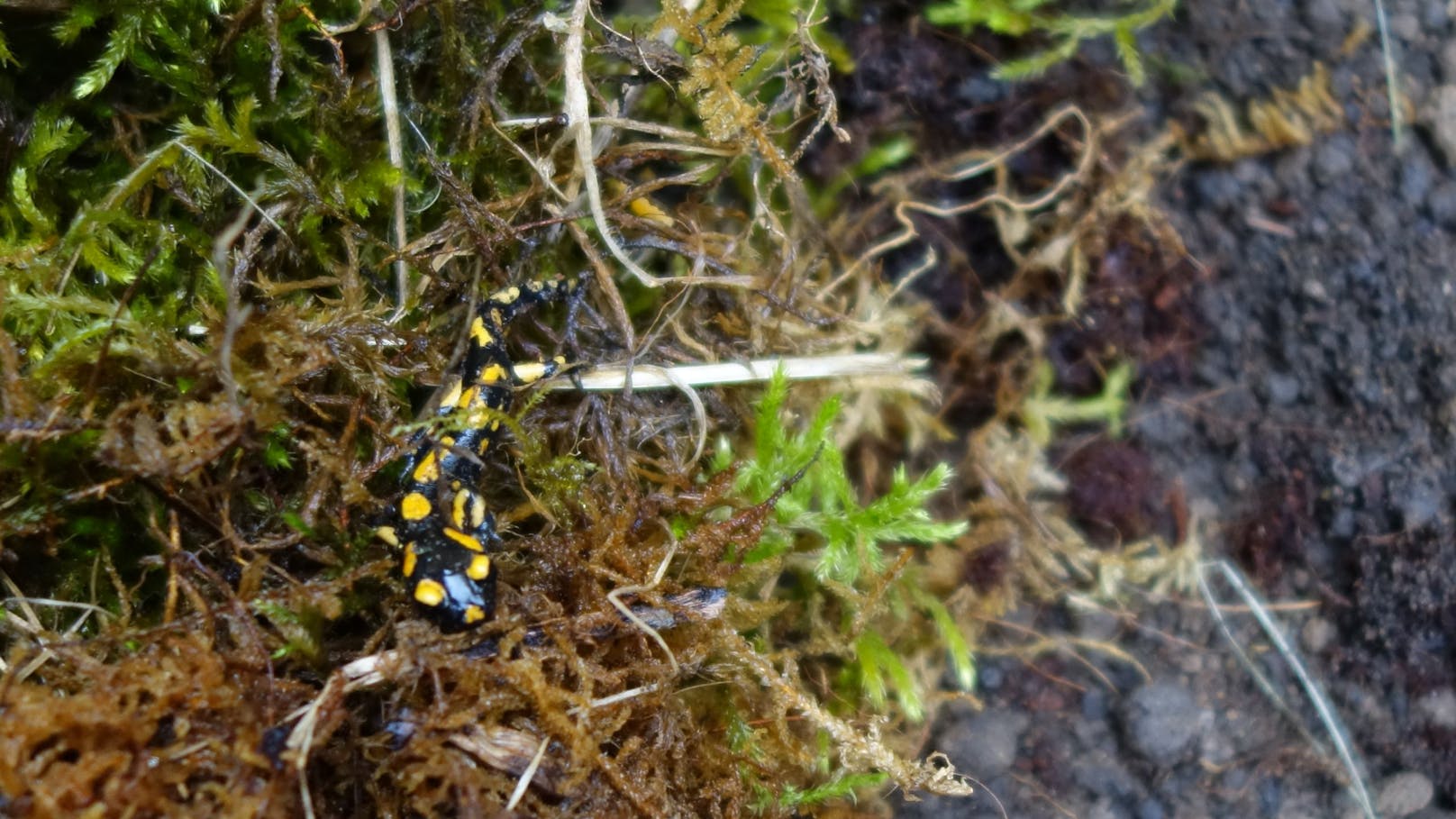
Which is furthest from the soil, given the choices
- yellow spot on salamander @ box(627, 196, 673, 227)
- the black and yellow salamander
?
the black and yellow salamander

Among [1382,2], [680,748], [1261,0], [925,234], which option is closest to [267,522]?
[680,748]

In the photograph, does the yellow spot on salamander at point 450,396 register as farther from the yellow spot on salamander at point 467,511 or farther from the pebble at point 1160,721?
the pebble at point 1160,721

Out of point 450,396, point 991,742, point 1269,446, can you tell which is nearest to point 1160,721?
point 991,742

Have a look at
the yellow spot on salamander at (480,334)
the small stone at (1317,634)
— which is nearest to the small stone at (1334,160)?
the small stone at (1317,634)

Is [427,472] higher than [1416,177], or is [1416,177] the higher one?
[1416,177]

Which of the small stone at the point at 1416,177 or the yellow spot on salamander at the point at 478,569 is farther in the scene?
the small stone at the point at 1416,177

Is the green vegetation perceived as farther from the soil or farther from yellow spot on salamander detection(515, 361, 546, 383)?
yellow spot on salamander detection(515, 361, 546, 383)

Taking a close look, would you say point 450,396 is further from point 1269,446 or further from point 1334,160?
point 1334,160
